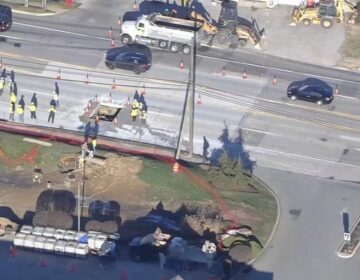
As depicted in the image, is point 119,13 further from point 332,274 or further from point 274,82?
point 332,274

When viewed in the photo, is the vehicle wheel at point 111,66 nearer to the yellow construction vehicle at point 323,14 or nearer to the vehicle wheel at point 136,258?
the yellow construction vehicle at point 323,14

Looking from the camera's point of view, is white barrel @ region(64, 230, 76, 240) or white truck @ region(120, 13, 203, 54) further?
white truck @ region(120, 13, 203, 54)

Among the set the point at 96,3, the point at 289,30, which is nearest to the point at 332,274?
the point at 289,30

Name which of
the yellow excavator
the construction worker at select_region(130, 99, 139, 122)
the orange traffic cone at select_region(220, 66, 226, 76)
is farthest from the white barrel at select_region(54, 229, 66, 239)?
the yellow excavator

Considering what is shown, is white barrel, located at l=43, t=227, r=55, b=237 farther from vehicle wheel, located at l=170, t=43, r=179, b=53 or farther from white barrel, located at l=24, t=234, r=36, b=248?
vehicle wheel, located at l=170, t=43, r=179, b=53

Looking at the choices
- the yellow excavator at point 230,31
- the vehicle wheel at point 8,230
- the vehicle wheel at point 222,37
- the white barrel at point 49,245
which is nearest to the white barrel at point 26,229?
the vehicle wheel at point 8,230

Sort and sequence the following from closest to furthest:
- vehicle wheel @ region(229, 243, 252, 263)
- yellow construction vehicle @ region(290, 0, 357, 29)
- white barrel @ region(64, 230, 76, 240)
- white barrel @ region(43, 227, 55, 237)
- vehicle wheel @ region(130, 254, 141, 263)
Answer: vehicle wheel @ region(130, 254, 141, 263) < vehicle wheel @ region(229, 243, 252, 263) < white barrel @ region(64, 230, 76, 240) < white barrel @ region(43, 227, 55, 237) < yellow construction vehicle @ region(290, 0, 357, 29)

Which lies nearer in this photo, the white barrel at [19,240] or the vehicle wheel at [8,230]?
the white barrel at [19,240]
